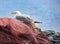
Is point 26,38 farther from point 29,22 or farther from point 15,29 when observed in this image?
point 29,22

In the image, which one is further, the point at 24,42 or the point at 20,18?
the point at 20,18

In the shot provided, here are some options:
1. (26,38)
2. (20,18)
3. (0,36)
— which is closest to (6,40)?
(0,36)

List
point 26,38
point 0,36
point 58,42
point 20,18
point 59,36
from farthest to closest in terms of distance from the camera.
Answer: point 59,36
point 58,42
point 20,18
point 26,38
point 0,36

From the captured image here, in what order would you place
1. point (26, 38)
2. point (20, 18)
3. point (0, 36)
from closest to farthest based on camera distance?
point (0, 36)
point (26, 38)
point (20, 18)

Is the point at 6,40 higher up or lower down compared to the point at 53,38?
lower down

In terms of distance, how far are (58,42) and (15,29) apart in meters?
0.82

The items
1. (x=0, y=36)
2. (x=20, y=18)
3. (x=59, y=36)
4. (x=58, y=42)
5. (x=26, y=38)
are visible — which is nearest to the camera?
(x=0, y=36)

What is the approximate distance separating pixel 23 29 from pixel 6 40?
0.17 metres

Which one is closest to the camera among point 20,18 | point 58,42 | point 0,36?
point 0,36

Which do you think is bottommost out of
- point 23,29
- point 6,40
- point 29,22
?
point 6,40

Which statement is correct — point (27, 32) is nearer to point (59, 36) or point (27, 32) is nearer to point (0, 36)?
point (0, 36)

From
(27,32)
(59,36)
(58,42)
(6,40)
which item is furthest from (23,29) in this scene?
(59,36)

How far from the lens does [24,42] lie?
45.3 inches

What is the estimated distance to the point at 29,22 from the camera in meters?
1.42
